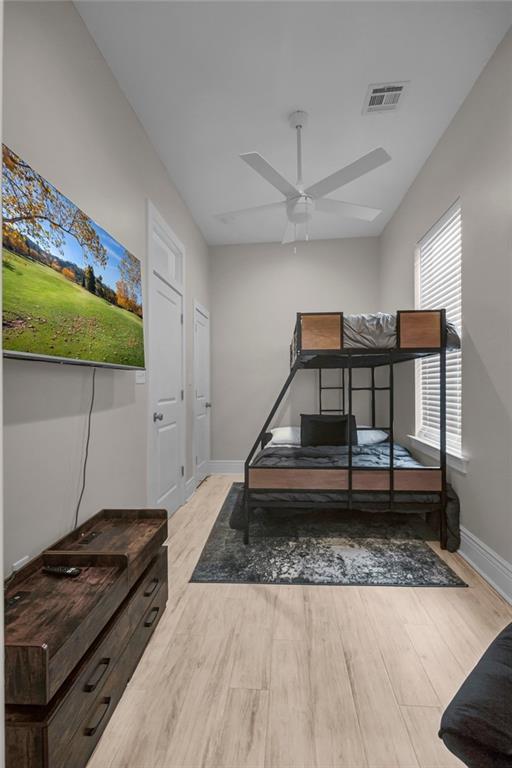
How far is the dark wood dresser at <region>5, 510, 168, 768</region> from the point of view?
3.11 feet

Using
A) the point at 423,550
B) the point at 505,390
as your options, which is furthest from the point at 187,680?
the point at 505,390

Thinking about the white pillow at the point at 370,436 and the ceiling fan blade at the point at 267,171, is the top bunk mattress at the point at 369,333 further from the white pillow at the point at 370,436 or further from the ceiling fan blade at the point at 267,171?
the white pillow at the point at 370,436

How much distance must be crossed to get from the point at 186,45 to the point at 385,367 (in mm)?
3563

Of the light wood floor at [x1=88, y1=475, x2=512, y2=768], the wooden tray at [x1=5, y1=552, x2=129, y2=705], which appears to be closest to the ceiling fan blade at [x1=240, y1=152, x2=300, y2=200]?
the wooden tray at [x1=5, y1=552, x2=129, y2=705]

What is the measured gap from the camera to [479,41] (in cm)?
207

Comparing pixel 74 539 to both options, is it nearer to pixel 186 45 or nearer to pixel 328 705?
pixel 328 705

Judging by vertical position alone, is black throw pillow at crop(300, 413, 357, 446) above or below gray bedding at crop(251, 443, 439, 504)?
above

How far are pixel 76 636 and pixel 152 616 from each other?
693 millimetres

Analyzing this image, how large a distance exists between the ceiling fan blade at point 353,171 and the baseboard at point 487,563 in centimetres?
233

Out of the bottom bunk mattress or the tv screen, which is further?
the bottom bunk mattress

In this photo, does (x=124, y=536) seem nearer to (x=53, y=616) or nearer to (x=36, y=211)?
(x=53, y=616)

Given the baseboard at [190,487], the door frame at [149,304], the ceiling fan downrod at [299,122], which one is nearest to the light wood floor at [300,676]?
the door frame at [149,304]

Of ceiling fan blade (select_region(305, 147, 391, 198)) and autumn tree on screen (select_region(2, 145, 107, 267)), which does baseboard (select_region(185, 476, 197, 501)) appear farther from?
ceiling fan blade (select_region(305, 147, 391, 198))

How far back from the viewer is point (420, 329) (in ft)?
8.32
